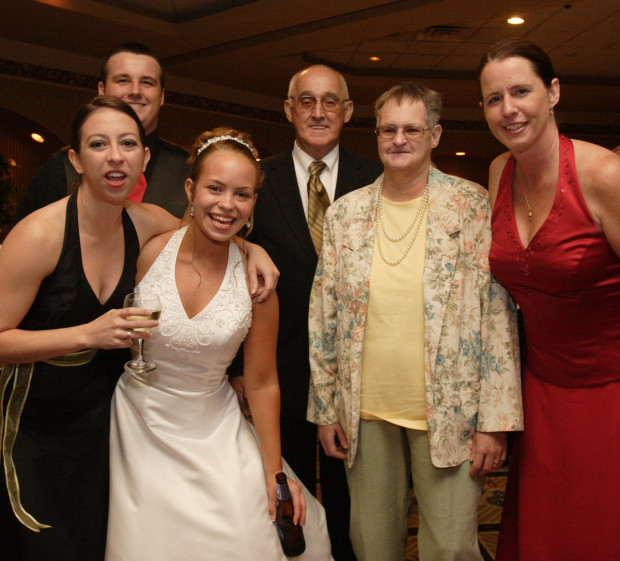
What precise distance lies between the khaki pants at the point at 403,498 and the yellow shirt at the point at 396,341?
0.07 meters

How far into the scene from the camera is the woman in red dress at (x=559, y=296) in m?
1.88

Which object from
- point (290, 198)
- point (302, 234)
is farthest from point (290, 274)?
point (290, 198)

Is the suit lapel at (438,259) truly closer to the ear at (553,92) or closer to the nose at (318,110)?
the ear at (553,92)

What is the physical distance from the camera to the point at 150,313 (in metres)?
1.67

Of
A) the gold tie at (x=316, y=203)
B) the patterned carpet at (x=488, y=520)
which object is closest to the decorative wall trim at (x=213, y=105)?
the patterned carpet at (x=488, y=520)

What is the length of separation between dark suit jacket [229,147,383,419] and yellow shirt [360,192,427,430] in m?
0.46

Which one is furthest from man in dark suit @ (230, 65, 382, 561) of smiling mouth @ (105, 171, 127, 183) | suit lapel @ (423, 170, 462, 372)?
smiling mouth @ (105, 171, 127, 183)

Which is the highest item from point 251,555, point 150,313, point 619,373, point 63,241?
point 63,241

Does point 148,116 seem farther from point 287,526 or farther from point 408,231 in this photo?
point 287,526

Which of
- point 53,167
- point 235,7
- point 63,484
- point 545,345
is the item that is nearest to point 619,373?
point 545,345

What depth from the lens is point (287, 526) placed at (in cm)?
192

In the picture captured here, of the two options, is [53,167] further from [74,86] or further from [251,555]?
[74,86]

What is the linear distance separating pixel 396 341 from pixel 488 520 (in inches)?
75.3

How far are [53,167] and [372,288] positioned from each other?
1313 mm
